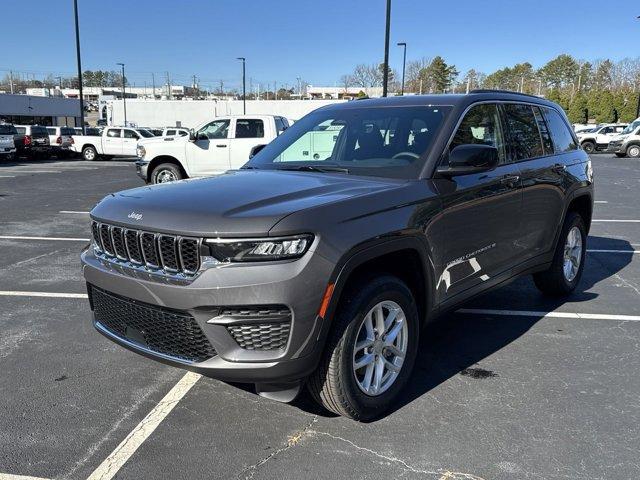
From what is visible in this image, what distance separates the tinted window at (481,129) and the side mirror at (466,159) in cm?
23

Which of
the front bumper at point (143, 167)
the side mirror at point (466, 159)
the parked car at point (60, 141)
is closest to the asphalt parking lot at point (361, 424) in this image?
the side mirror at point (466, 159)

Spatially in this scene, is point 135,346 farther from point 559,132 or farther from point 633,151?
point 633,151

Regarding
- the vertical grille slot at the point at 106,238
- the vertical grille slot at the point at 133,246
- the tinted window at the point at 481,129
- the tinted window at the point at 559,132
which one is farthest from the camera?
the tinted window at the point at 559,132

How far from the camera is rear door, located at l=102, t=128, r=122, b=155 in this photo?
98.6ft

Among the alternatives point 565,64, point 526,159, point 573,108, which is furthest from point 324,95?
point 526,159

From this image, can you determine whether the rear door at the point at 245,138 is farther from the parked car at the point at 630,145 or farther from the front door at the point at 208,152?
the parked car at the point at 630,145

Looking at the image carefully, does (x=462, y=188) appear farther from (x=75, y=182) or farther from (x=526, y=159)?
(x=75, y=182)

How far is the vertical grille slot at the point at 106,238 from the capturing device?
3.24 meters

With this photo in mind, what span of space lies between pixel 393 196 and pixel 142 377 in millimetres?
2127

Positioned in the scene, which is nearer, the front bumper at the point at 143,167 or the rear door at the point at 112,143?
the front bumper at the point at 143,167

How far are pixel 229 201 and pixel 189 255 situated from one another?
0.37m

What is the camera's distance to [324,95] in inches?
3922

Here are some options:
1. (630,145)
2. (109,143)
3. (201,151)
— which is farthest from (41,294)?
(630,145)

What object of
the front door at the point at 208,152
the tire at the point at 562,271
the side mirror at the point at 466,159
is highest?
the side mirror at the point at 466,159
